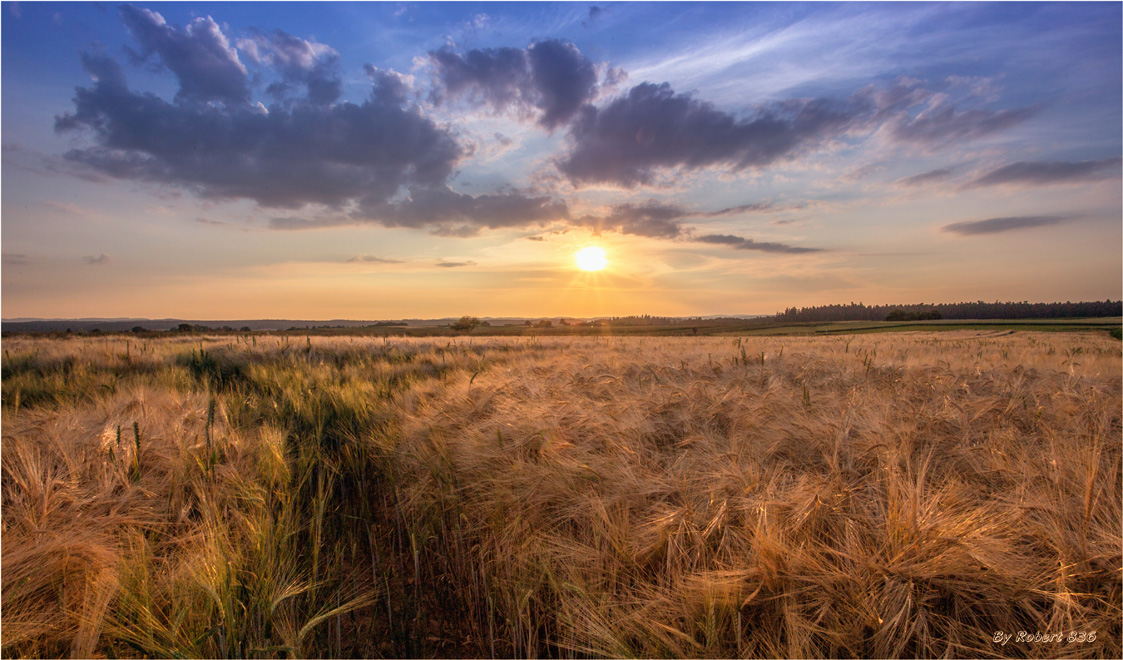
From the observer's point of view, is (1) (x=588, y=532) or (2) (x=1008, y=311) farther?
(2) (x=1008, y=311)

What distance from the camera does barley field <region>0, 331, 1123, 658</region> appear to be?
165 cm

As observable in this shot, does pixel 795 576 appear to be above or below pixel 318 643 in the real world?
above

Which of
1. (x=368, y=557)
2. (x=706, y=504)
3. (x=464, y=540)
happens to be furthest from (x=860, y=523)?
(x=368, y=557)

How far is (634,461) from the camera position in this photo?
2.96 m

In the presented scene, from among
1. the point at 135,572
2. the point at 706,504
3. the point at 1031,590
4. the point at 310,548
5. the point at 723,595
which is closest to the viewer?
the point at 1031,590

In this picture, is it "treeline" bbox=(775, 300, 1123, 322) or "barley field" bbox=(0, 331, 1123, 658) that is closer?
"barley field" bbox=(0, 331, 1123, 658)

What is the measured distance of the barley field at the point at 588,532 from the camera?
1653 mm

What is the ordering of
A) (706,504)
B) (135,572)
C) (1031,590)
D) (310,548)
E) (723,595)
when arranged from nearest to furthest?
(1031,590) < (723,595) < (135,572) < (706,504) < (310,548)

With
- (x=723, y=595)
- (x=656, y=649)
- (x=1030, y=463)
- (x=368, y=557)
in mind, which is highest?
(x=1030, y=463)

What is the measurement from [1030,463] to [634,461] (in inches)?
95.0

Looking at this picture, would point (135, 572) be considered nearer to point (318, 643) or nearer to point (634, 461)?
point (318, 643)

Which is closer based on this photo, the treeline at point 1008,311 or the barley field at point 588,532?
the barley field at point 588,532

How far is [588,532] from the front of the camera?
2377 millimetres

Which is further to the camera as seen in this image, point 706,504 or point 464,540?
point 464,540
